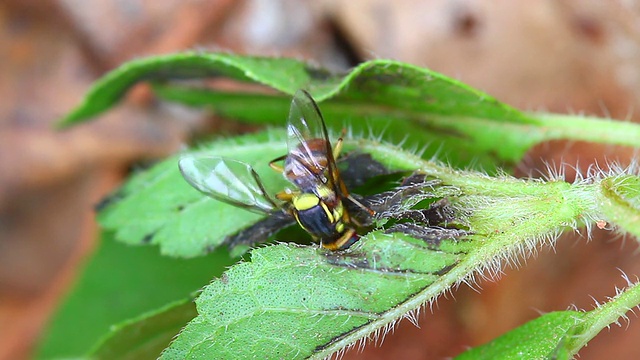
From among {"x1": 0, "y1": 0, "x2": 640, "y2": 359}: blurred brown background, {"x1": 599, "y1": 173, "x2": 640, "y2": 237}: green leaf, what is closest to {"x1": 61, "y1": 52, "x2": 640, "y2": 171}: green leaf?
{"x1": 0, "y1": 0, "x2": 640, "y2": 359}: blurred brown background

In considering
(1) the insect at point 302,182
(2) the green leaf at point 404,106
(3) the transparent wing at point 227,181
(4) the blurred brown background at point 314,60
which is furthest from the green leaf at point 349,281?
(4) the blurred brown background at point 314,60

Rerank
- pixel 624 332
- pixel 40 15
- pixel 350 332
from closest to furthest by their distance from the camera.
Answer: pixel 350 332 < pixel 624 332 < pixel 40 15

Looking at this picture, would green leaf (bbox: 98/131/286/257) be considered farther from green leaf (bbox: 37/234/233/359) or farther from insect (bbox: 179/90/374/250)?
green leaf (bbox: 37/234/233/359)

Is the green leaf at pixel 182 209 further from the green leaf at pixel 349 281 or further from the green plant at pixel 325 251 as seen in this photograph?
the green leaf at pixel 349 281

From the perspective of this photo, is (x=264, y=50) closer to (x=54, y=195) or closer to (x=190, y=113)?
(x=190, y=113)

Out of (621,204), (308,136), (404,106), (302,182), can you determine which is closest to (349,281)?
(302,182)

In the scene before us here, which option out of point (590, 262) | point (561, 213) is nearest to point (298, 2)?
point (590, 262)
